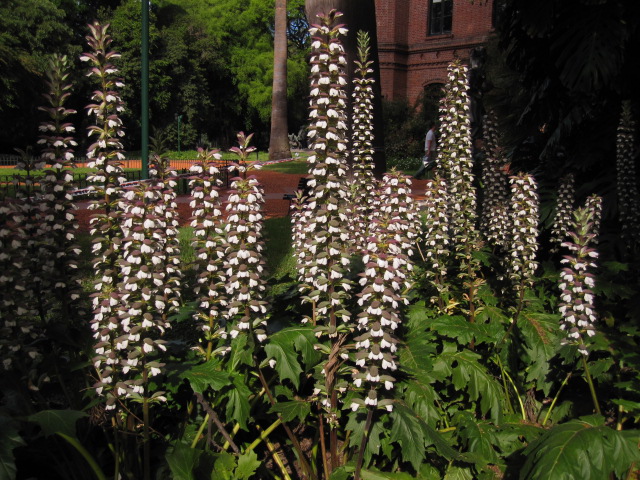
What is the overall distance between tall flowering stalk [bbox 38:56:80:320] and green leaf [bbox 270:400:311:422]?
50.9 inches

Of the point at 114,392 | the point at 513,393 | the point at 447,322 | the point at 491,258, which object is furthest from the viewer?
the point at 491,258

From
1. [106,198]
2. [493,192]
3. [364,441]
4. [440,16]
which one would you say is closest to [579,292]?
[364,441]

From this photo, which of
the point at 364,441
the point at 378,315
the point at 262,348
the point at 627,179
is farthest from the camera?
the point at 627,179

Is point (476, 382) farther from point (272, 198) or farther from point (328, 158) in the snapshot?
point (272, 198)

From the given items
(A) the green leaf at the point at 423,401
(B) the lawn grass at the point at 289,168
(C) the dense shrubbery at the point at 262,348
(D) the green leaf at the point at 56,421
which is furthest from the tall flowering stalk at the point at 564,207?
(B) the lawn grass at the point at 289,168

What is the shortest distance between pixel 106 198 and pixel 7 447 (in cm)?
121

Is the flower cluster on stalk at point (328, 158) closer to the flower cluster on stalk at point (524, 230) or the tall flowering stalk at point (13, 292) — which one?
the tall flowering stalk at point (13, 292)

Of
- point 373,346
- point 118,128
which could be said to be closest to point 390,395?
point 373,346

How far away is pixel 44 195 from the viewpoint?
2.88 m

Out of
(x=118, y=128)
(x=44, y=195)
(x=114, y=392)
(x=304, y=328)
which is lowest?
(x=114, y=392)

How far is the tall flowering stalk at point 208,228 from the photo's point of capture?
281 centimetres

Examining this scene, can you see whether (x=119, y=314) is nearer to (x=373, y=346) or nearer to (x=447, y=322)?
(x=373, y=346)

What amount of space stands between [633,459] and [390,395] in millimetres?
1218

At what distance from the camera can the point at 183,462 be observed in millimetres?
2441
